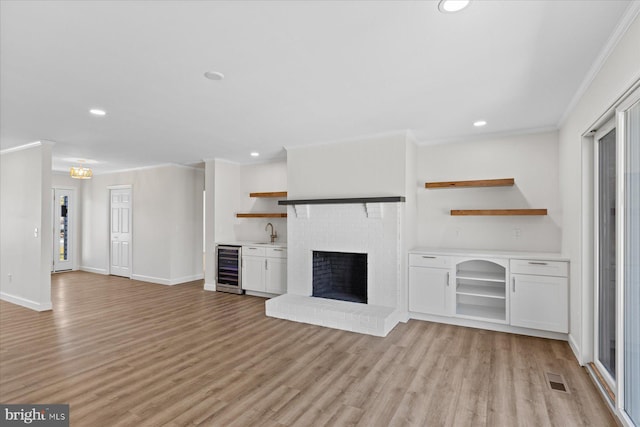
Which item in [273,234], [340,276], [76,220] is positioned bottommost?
[340,276]

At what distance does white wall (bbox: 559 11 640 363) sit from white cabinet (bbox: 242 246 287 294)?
388cm

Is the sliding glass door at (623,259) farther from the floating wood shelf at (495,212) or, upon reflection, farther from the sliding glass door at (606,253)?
the floating wood shelf at (495,212)

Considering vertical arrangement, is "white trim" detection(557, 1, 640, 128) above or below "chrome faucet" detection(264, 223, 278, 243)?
above

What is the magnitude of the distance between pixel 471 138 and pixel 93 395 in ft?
16.5

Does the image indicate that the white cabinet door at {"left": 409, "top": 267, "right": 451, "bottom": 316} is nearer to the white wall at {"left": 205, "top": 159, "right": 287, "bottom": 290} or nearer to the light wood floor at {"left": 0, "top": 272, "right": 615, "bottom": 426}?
the light wood floor at {"left": 0, "top": 272, "right": 615, "bottom": 426}

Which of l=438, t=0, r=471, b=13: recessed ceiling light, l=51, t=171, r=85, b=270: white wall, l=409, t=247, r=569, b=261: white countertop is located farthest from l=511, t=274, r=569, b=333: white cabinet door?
l=51, t=171, r=85, b=270: white wall

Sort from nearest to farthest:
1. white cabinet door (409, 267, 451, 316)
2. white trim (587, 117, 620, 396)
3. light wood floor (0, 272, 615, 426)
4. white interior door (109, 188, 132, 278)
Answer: light wood floor (0, 272, 615, 426)
white trim (587, 117, 620, 396)
white cabinet door (409, 267, 451, 316)
white interior door (109, 188, 132, 278)

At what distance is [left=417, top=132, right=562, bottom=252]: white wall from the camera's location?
433 cm

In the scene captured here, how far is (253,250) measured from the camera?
19.6ft

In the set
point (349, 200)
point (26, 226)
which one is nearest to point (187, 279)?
point (26, 226)

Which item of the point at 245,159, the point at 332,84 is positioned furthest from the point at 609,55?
the point at 245,159

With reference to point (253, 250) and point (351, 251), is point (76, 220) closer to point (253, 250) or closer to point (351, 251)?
point (253, 250)

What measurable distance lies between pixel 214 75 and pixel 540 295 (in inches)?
159

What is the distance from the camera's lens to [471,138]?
15.4ft
